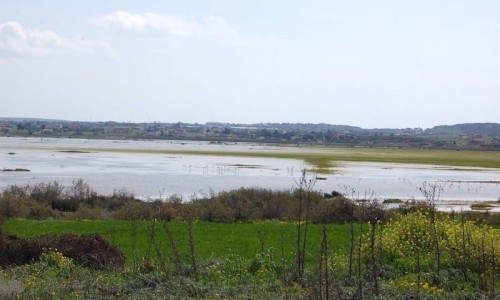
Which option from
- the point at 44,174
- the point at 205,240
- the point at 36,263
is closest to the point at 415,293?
the point at 36,263

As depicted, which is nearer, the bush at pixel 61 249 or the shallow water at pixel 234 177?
the bush at pixel 61 249

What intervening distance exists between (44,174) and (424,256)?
42.5 meters

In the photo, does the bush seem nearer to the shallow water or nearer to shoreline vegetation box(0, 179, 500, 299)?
shoreline vegetation box(0, 179, 500, 299)

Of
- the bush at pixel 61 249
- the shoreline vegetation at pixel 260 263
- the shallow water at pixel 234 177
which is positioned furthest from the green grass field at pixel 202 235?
the shallow water at pixel 234 177

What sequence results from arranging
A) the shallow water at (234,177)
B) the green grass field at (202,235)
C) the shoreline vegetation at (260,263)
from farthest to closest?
the shallow water at (234,177), the green grass field at (202,235), the shoreline vegetation at (260,263)

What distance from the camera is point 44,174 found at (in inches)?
2090

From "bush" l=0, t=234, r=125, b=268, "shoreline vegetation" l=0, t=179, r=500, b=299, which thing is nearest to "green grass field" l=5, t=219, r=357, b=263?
"shoreline vegetation" l=0, t=179, r=500, b=299

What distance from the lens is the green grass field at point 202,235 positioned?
1878 centimetres

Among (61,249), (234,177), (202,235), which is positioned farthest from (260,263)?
(234,177)

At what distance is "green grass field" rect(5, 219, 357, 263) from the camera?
18.8 metres

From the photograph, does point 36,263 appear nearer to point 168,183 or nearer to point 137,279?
point 137,279

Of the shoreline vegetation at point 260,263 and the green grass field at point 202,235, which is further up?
the shoreline vegetation at point 260,263

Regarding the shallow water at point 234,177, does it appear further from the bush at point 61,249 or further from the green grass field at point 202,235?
the bush at point 61,249

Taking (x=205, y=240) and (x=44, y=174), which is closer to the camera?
(x=205, y=240)
